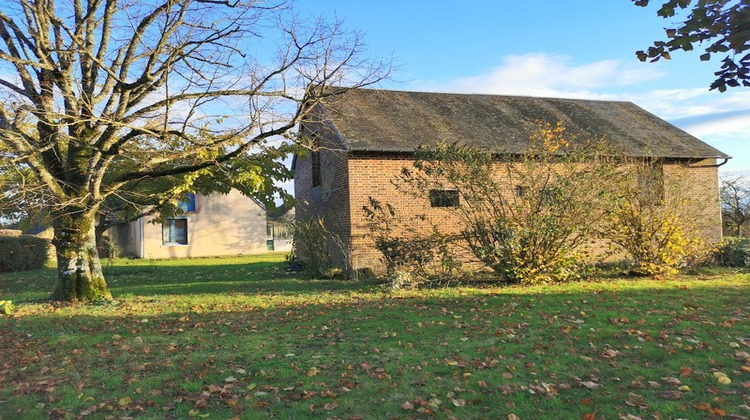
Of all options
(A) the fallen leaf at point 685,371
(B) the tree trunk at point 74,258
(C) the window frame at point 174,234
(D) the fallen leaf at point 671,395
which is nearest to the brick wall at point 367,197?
(B) the tree trunk at point 74,258

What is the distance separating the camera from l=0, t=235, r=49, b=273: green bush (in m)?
22.2

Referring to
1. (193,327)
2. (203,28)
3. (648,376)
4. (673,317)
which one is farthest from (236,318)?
(673,317)

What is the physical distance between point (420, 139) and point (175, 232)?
2093 cm

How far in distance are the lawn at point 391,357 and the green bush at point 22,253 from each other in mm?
15443

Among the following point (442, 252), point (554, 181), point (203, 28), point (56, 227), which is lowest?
point (442, 252)

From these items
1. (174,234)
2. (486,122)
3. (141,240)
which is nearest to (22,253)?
(141,240)

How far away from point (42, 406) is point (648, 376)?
5.57m

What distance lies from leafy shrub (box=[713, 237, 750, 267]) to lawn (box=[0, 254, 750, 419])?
5.22 meters

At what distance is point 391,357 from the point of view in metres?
5.88

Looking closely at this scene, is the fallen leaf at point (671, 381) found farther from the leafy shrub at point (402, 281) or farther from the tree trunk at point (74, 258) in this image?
the tree trunk at point (74, 258)

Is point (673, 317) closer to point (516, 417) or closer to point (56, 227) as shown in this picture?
point (516, 417)

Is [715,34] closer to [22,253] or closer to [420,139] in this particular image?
[420,139]

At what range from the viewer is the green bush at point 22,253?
2220 cm

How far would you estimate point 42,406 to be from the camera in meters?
4.59
